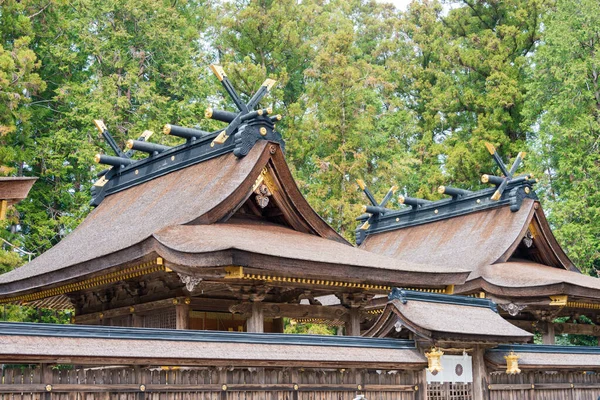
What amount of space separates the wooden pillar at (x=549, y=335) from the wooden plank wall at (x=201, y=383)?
8.10m

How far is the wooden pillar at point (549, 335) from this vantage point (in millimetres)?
23234

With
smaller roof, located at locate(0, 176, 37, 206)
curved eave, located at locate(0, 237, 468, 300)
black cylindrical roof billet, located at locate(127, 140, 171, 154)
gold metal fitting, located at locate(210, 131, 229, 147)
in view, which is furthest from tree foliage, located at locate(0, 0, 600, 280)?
smaller roof, located at locate(0, 176, 37, 206)

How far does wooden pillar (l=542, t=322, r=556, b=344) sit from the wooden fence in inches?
104

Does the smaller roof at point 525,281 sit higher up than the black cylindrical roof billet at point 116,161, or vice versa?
the black cylindrical roof billet at point 116,161

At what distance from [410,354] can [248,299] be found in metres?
3.38

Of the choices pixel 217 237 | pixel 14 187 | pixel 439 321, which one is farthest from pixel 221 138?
pixel 14 187

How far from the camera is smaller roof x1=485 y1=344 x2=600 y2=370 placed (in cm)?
1755

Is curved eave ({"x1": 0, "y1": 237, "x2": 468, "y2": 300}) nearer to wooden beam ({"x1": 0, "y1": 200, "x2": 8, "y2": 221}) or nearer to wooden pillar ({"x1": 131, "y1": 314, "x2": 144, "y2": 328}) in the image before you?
wooden pillar ({"x1": 131, "y1": 314, "x2": 144, "y2": 328})

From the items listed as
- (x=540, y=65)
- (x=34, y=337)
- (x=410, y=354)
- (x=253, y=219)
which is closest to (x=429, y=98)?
(x=540, y=65)

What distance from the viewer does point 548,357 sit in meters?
18.9

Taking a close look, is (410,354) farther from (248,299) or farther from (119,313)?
(119,313)

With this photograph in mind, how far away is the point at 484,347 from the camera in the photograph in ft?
57.1

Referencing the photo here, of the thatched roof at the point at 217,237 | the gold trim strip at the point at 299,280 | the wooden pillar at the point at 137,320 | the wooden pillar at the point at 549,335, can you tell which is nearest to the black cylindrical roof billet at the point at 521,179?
the wooden pillar at the point at 549,335

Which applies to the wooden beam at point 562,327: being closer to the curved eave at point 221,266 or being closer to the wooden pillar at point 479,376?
the curved eave at point 221,266
